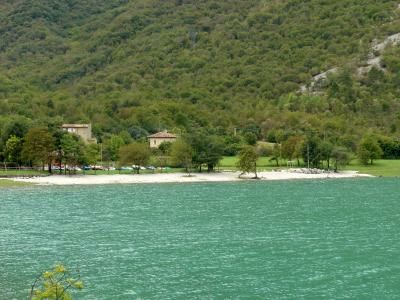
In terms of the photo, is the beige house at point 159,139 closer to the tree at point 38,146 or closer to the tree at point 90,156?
the tree at point 90,156

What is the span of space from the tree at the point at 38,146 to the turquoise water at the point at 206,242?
18.7 metres

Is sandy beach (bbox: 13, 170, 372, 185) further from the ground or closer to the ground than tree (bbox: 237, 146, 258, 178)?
closer to the ground

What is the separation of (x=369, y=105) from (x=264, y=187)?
94.6 meters

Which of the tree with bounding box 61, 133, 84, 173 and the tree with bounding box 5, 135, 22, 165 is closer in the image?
the tree with bounding box 61, 133, 84, 173

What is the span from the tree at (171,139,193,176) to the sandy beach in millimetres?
4121

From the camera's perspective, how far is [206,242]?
48750mm

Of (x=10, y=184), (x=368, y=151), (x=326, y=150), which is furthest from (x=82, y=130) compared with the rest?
(x=368, y=151)

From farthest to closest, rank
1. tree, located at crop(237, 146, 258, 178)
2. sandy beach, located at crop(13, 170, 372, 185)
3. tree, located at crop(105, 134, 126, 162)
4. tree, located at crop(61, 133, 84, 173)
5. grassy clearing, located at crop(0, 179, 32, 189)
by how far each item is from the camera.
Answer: tree, located at crop(105, 134, 126, 162)
tree, located at crop(237, 146, 258, 178)
tree, located at crop(61, 133, 84, 173)
sandy beach, located at crop(13, 170, 372, 185)
grassy clearing, located at crop(0, 179, 32, 189)

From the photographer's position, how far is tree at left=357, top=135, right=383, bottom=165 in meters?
118

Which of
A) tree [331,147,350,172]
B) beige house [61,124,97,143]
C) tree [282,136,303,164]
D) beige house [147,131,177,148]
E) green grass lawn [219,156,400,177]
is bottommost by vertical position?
green grass lawn [219,156,400,177]

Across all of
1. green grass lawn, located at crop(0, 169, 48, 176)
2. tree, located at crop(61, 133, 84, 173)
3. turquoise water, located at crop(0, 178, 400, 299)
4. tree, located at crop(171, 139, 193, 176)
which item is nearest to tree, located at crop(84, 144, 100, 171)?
tree, located at crop(61, 133, 84, 173)

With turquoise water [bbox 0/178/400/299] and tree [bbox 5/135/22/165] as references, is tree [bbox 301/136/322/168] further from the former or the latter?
tree [bbox 5/135/22/165]

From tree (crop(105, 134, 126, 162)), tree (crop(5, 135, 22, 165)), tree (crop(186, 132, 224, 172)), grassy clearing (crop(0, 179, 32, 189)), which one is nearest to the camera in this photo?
grassy clearing (crop(0, 179, 32, 189))

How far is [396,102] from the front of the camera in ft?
580
